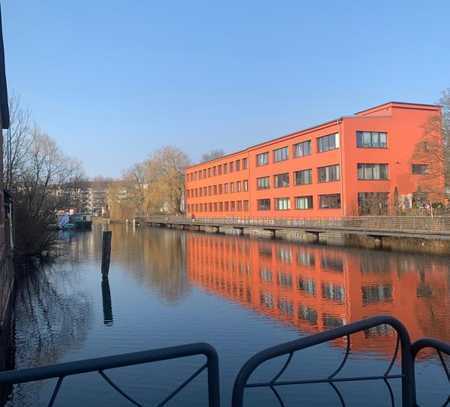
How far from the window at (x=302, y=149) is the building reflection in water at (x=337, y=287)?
2331 centimetres

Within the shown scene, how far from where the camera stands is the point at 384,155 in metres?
46.6

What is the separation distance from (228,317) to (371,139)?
37.1 m

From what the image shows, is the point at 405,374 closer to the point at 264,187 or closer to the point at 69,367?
the point at 69,367

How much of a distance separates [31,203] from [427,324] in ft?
76.8

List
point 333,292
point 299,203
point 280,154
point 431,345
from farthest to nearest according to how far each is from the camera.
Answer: point 280,154, point 299,203, point 333,292, point 431,345

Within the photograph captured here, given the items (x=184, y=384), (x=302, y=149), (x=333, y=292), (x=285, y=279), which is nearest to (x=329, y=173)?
(x=302, y=149)

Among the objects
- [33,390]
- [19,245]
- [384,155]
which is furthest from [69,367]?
[384,155]

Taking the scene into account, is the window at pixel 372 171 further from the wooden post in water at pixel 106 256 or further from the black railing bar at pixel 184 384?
the black railing bar at pixel 184 384

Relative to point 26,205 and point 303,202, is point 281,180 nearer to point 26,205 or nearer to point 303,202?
point 303,202

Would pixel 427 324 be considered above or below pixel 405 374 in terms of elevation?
below

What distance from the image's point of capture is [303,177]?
52.5 metres

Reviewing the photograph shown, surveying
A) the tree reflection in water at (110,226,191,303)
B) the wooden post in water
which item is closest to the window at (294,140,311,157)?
the tree reflection in water at (110,226,191,303)

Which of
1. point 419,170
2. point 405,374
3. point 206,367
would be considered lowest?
point 405,374

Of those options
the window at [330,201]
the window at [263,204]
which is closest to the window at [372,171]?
the window at [330,201]
